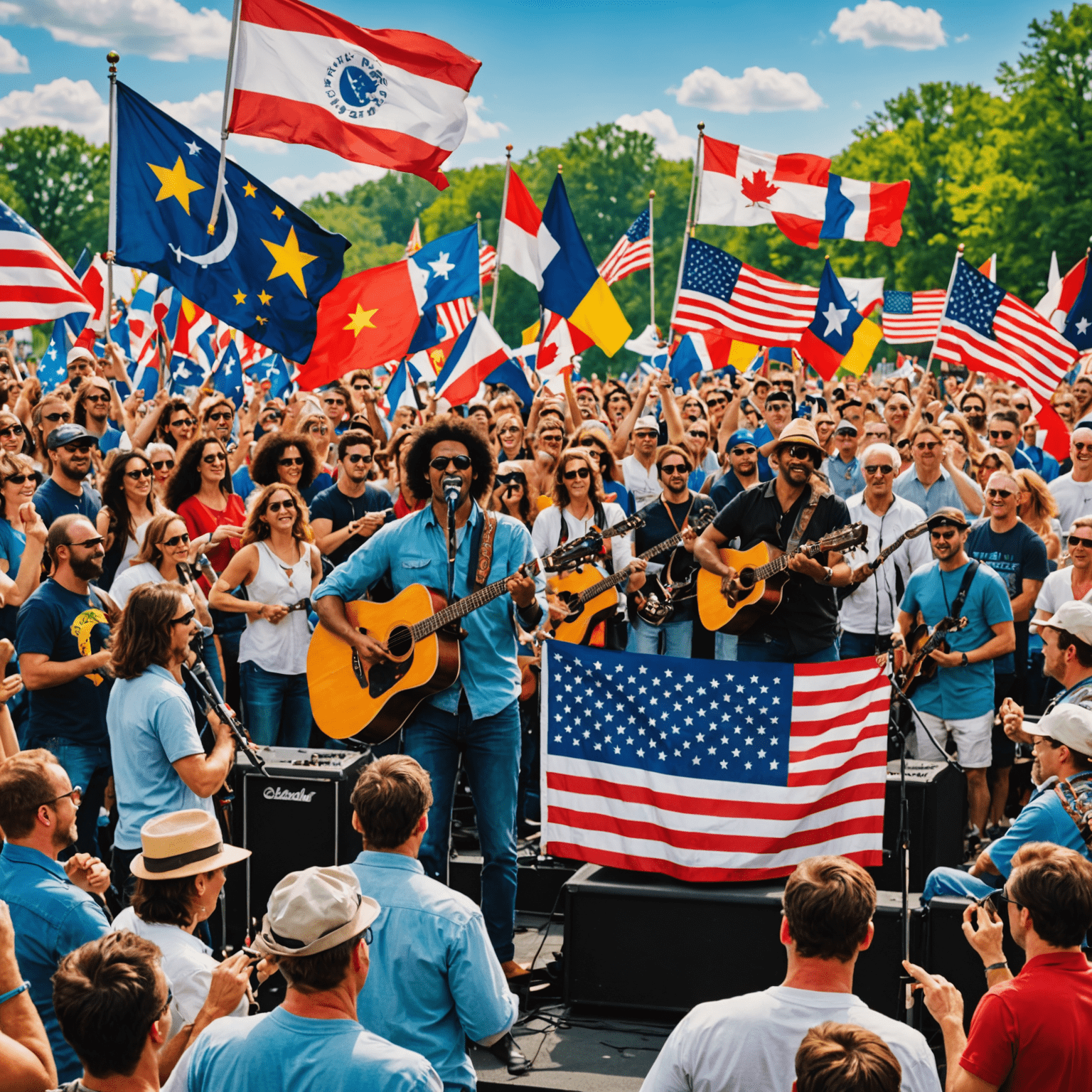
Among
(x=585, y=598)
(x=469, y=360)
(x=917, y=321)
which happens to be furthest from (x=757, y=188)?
(x=585, y=598)

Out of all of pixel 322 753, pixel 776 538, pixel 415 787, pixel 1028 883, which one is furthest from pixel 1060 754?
pixel 322 753

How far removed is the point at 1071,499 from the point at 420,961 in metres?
8.19

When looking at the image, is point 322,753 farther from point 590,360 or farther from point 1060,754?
point 590,360

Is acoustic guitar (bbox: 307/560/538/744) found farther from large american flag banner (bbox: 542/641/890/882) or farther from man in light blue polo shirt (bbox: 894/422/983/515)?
man in light blue polo shirt (bbox: 894/422/983/515)

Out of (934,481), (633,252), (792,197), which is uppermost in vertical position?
(792,197)

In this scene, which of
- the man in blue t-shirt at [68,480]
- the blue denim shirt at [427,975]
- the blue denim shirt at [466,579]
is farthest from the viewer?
the man in blue t-shirt at [68,480]

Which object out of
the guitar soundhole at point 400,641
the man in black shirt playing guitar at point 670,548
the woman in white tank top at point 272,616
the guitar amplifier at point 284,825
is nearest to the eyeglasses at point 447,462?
the guitar soundhole at point 400,641

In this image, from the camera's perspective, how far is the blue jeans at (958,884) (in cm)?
551

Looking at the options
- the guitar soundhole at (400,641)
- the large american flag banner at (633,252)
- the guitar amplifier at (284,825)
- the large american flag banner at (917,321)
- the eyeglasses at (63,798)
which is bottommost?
the guitar amplifier at (284,825)

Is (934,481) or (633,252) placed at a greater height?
(633,252)

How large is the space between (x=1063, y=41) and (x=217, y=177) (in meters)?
51.0

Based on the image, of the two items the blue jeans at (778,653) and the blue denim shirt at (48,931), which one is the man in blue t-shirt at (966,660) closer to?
the blue jeans at (778,653)

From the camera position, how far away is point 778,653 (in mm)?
7875

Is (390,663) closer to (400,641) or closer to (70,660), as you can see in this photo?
(400,641)
